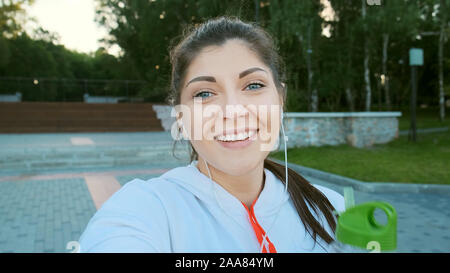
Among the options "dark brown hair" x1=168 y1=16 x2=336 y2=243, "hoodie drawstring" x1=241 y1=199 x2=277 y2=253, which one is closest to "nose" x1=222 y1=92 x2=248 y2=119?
"dark brown hair" x1=168 y1=16 x2=336 y2=243

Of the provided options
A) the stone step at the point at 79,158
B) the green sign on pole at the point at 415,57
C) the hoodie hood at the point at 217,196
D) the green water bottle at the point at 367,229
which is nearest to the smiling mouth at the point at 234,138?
the hoodie hood at the point at 217,196

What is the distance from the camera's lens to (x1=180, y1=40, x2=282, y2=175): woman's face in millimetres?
1075

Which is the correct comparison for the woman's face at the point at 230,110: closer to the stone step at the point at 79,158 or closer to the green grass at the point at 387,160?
the green grass at the point at 387,160

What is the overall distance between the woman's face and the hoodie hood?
0.26 feet

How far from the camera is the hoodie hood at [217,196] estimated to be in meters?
1.14

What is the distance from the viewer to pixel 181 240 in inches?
40.5

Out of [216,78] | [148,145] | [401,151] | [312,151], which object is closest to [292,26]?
[312,151]

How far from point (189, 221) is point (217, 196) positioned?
0.43 ft

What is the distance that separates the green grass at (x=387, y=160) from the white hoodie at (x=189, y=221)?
3.88m

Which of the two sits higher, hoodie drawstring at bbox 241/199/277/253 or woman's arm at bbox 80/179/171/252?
woman's arm at bbox 80/179/171/252

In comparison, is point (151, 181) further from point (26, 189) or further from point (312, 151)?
point (312, 151)

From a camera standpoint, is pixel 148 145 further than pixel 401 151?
Yes

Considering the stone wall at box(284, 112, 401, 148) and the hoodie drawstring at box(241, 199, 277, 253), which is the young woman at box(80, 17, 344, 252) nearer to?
the hoodie drawstring at box(241, 199, 277, 253)

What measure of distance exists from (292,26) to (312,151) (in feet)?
14.5
